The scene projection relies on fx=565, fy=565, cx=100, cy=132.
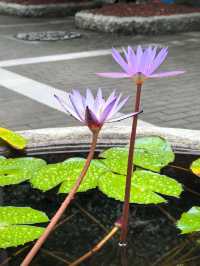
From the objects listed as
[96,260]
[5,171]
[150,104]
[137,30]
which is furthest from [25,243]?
[137,30]

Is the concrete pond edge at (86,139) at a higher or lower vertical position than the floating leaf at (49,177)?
higher

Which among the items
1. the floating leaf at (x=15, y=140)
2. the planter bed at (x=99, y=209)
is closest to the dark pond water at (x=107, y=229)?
the planter bed at (x=99, y=209)

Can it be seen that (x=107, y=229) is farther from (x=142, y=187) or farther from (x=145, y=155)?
(x=145, y=155)

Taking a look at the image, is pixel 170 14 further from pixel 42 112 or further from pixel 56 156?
pixel 56 156

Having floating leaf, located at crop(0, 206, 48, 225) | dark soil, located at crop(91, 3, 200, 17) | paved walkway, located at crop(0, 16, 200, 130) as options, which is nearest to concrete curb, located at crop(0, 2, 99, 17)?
dark soil, located at crop(91, 3, 200, 17)

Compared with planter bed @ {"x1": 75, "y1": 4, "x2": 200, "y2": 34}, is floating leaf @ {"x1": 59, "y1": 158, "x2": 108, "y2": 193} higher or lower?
lower

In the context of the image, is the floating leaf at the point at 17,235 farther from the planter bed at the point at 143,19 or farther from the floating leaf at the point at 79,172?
the planter bed at the point at 143,19

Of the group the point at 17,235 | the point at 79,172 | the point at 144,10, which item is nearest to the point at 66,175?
the point at 79,172

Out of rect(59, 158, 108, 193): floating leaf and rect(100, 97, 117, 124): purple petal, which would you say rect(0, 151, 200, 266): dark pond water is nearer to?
rect(59, 158, 108, 193): floating leaf
